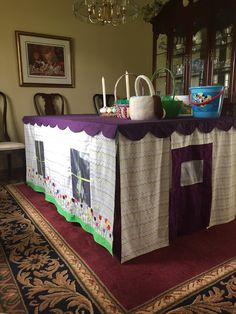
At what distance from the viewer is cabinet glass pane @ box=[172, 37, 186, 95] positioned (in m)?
3.32

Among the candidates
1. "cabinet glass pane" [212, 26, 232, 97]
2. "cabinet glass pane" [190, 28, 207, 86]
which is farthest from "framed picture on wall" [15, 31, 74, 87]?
"cabinet glass pane" [212, 26, 232, 97]

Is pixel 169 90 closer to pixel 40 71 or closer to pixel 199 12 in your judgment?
pixel 199 12

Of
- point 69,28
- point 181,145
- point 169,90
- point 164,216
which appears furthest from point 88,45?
point 164,216

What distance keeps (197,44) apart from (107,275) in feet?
9.67

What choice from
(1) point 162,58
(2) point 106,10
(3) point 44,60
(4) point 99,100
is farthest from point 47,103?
(1) point 162,58

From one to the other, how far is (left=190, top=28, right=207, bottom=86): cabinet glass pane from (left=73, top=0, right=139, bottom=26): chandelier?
1061mm

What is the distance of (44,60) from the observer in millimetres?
3223

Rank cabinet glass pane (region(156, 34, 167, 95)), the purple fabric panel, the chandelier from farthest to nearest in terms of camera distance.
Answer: cabinet glass pane (region(156, 34, 167, 95)) < the chandelier < the purple fabric panel

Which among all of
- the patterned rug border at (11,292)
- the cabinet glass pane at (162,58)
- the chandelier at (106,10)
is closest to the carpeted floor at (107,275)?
the patterned rug border at (11,292)

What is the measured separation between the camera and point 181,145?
144 cm

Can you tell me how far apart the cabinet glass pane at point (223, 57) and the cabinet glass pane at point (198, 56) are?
165 mm

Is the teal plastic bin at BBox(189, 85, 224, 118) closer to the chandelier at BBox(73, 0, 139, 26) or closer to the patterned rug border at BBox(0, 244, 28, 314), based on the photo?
the chandelier at BBox(73, 0, 139, 26)

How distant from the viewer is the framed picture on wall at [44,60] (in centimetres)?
308

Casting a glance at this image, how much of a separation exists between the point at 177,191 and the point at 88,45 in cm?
282
